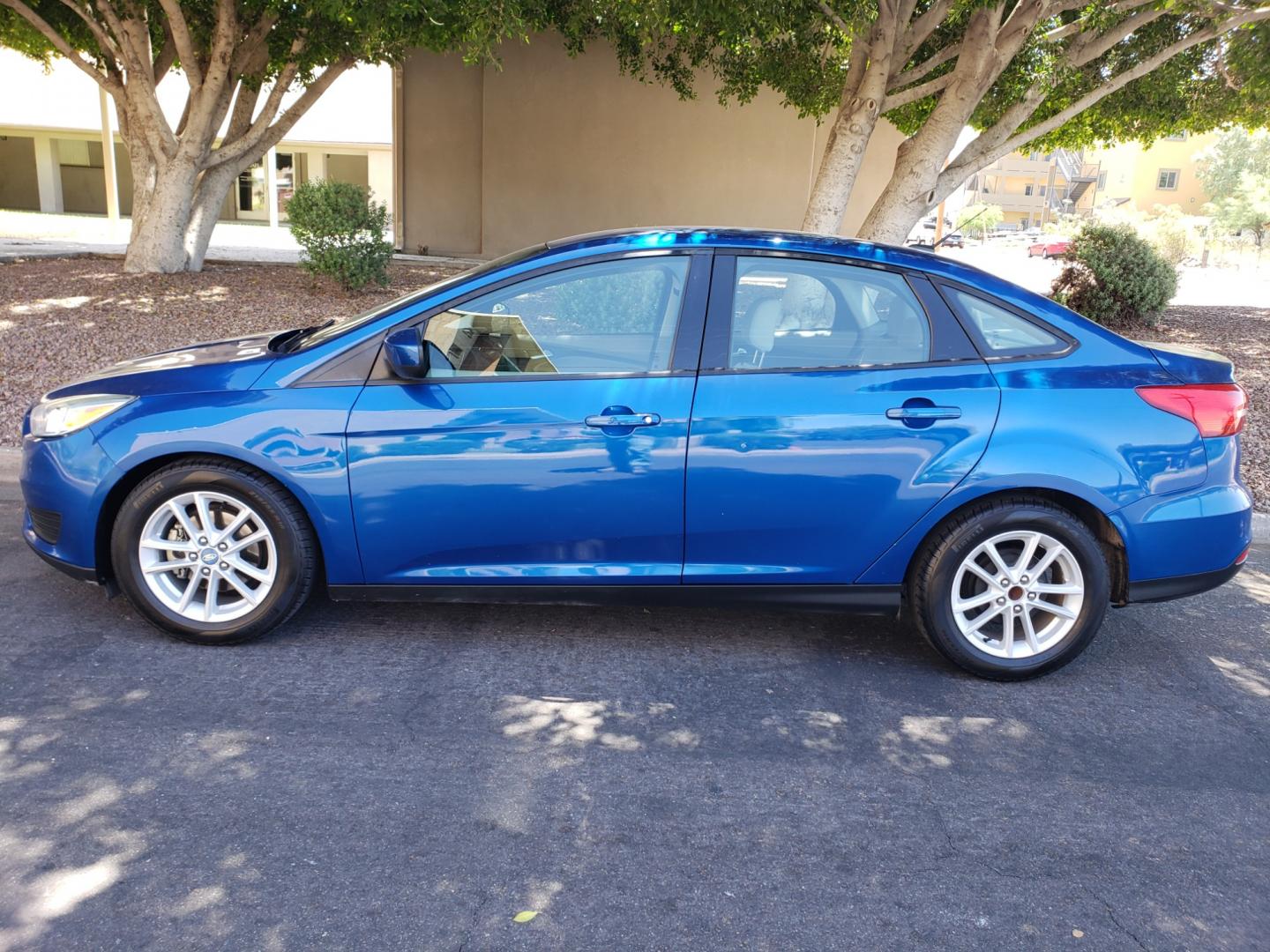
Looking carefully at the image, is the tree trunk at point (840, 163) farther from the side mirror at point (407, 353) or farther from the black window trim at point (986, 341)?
the side mirror at point (407, 353)

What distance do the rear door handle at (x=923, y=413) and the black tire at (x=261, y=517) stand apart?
2.28 meters

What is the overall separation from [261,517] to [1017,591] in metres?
2.95

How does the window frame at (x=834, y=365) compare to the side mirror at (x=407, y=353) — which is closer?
the side mirror at (x=407, y=353)

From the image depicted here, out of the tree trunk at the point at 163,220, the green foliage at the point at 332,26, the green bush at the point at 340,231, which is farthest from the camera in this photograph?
the tree trunk at the point at 163,220

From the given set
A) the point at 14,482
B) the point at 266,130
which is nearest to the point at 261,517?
the point at 14,482

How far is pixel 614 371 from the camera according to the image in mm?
4043

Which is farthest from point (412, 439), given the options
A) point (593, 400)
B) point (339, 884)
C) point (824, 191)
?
point (824, 191)

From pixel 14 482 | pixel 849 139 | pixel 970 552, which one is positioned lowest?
pixel 14 482

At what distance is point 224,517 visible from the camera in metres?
4.14

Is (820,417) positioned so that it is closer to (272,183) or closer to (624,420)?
(624,420)

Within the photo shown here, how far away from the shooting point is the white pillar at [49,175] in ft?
106

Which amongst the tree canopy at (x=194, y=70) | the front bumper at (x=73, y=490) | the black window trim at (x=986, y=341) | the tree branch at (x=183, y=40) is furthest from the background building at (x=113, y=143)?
the black window trim at (x=986, y=341)

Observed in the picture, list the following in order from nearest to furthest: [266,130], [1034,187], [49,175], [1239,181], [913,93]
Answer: [913,93] → [266,130] → [49,175] → [1239,181] → [1034,187]

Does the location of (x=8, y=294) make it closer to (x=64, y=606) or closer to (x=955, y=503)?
(x=64, y=606)
